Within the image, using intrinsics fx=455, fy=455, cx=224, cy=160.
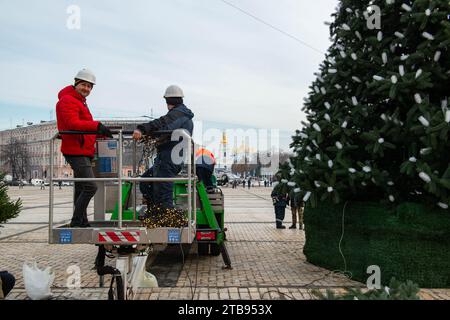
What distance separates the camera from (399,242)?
6.01 metres

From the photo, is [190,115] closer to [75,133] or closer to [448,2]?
[75,133]

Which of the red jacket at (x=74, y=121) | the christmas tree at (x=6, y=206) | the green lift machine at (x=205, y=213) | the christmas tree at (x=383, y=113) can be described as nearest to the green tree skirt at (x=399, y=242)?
the christmas tree at (x=383, y=113)

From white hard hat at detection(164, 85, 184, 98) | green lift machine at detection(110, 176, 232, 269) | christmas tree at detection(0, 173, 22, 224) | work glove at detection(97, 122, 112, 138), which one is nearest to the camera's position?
christmas tree at detection(0, 173, 22, 224)

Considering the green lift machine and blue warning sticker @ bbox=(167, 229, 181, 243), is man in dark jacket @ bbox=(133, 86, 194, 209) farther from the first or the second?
blue warning sticker @ bbox=(167, 229, 181, 243)

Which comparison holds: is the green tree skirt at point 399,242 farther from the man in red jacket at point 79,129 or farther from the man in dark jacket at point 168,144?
the man in red jacket at point 79,129

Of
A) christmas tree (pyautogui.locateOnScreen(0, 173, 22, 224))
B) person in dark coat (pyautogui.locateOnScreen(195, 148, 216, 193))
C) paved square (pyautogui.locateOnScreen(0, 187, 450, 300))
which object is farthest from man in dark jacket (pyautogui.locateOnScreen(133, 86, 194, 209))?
christmas tree (pyautogui.locateOnScreen(0, 173, 22, 224))

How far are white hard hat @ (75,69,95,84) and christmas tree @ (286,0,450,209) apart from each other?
3.16m

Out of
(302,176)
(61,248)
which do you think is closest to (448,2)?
(302,176)

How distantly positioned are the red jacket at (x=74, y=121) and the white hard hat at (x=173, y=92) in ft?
4.28

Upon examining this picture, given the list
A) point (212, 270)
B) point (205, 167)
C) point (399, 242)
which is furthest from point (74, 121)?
point (399, 242)

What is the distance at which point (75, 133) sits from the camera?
17.9 feet

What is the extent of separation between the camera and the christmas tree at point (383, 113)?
571cm

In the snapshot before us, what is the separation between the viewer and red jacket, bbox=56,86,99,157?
548 centimetres

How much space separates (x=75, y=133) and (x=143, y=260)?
1785 millimetres
